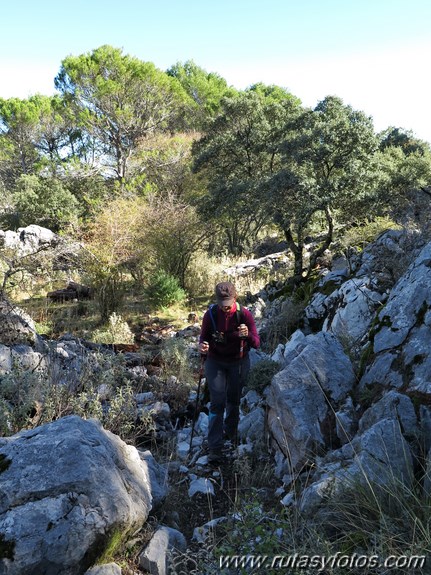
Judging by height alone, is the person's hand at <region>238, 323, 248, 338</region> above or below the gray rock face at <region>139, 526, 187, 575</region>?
above

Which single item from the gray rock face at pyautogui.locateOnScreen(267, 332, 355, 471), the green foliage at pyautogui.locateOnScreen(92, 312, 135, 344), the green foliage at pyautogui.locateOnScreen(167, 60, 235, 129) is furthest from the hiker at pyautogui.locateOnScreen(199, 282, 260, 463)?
the green foliage at pyautogui.locateOnScreen(167, 60, 235, 129)

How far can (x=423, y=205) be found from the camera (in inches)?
263

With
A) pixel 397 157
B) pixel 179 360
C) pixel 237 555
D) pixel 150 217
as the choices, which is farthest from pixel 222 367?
pixel 397 157

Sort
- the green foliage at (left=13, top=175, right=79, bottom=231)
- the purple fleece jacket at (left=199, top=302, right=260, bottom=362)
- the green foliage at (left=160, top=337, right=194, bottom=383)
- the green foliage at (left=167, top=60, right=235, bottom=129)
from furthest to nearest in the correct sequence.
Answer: the green foliage at (left=167, top=60, right=235, bottom=129)
the green foliage at (left=13, top=175, right=79, bottom=231)
the green foliage at (left=160, top=337, right=194, bottom=383)
the purple fleece jacket at (left=199, top=302, right=260, bottom=362)

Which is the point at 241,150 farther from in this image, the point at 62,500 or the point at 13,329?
the point at 62,500

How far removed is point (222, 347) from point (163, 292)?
304 inches

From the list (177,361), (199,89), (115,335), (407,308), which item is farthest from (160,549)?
(199,89)

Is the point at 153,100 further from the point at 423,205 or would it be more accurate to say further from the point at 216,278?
the point at 423,205

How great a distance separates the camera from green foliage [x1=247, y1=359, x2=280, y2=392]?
4875 mm

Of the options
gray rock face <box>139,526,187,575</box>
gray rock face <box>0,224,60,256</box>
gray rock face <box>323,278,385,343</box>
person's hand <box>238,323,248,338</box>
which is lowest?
gray rock face <box>139,526,187,575</box>

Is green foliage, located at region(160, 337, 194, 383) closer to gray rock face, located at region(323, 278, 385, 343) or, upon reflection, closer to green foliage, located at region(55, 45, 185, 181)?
gray rock face, located at region(323, 278, 385, 343)

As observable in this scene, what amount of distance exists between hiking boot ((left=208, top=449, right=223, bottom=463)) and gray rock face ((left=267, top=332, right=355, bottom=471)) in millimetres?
519

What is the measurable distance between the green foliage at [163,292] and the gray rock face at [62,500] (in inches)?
349

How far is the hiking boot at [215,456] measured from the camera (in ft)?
12.7
